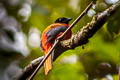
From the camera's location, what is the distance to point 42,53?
1.48 meters

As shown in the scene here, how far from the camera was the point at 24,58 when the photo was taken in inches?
55.9

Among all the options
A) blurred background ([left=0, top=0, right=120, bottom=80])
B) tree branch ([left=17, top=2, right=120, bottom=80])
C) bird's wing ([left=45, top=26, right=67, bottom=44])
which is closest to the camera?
tree branch ([left=17, top=2, right=120, bottom=80])

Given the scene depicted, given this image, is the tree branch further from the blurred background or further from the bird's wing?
the blurred background

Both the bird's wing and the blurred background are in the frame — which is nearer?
the bird's wing

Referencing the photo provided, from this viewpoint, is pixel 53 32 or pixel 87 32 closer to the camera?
pixel 87 32

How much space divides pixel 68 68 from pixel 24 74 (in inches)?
15.3

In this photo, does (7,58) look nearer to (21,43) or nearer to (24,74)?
(21,43)

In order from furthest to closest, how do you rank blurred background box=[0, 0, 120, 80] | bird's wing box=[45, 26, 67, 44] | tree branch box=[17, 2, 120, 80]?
blurred background box=[0, 0, 120, 80], bird's wing box=[45, 26, 67, 44], tree branch box=[17, 2, 120, 80]

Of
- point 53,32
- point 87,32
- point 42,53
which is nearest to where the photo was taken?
point 87,32

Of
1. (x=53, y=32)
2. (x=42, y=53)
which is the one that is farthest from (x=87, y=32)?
(x=42, y=53)

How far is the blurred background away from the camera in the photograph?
1.38m

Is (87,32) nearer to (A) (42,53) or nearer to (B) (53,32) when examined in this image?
(B) (53,32)

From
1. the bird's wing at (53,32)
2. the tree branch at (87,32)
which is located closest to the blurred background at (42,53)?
the bird's wing at (53,32)

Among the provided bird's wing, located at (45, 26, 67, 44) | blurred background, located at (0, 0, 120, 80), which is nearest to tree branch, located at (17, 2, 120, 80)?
bird's wing, located at (45, 26, 67, 44)
